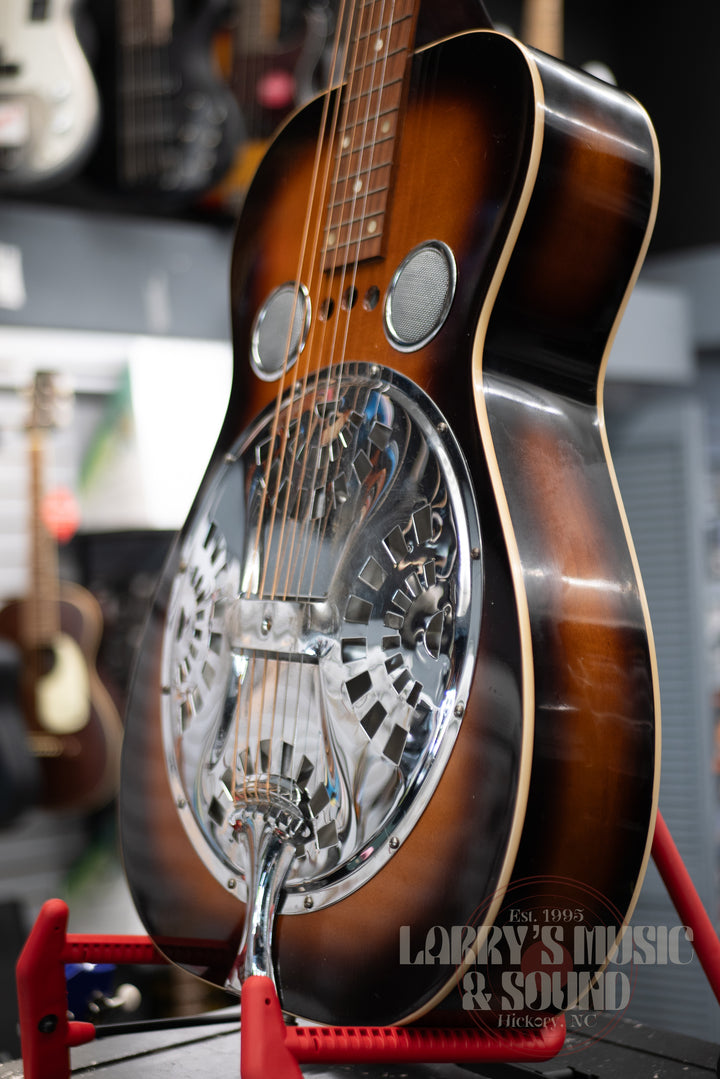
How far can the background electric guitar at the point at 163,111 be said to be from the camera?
247 cm

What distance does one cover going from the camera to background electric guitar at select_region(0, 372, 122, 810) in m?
2.83

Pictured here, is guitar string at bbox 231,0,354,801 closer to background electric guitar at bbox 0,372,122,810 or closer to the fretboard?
the fretboard

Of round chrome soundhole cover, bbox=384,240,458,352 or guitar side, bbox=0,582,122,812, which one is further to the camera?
guitar side, bbox=0,582,122,812

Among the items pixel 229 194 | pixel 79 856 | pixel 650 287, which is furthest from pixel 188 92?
pixel 79 856

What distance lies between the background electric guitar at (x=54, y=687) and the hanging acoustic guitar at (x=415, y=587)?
2110mm

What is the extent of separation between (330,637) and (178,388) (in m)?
2.38

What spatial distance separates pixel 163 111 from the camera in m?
2.47

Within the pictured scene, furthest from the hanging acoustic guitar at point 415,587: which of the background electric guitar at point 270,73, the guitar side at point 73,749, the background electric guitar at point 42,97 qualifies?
the guitar side at point 73,749

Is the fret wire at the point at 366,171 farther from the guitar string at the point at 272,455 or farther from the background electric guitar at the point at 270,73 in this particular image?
the background electric guitar at the point at 270,73

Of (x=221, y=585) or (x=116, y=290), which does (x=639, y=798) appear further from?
(x=116, y=290)

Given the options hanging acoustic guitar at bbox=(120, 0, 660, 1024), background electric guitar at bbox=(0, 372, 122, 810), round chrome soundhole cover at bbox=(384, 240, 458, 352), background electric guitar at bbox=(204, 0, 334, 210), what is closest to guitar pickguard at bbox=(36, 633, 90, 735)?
background electric guitar at bbox=(0, 372, 122, 810)

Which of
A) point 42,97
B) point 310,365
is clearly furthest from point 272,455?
point 42,97

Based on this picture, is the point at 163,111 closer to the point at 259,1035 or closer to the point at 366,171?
the point at 366,171

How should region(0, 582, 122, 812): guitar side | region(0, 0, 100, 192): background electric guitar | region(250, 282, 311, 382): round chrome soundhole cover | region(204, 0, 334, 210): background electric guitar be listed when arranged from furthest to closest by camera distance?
region(0, 582, 122, 812): guitar side
region(204, 0, 334, 210): background electric guitar
region(0, 0, 100, 192): background electric guitar
region(250, 282, 311, 382): round chrome soundhole cover
